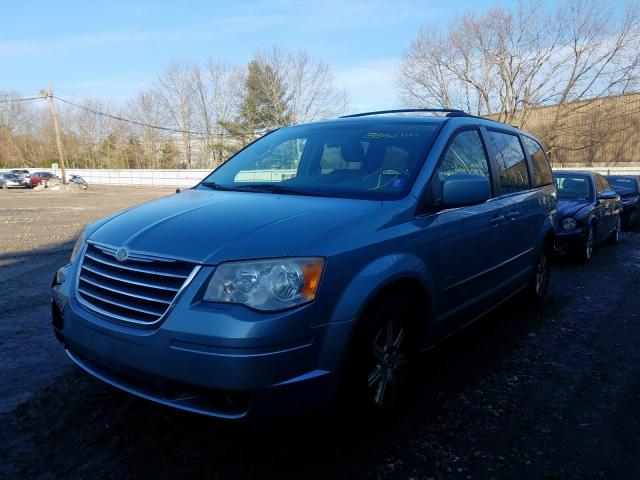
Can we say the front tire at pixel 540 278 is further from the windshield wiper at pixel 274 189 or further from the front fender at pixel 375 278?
the windshield wiper at pixel 274 189

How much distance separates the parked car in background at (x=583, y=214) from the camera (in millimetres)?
7848

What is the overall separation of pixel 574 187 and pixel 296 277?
8.47 m

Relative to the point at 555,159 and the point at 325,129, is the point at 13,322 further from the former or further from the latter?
the point at 555,159

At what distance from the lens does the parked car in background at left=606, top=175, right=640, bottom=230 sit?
1248 cm

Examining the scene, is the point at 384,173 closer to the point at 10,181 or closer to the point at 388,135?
the point at 388,135

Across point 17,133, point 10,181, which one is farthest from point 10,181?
point 17,133

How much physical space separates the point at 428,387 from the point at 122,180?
56547 millimetres

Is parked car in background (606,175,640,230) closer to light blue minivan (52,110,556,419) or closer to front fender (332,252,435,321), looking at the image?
light blue minivan (52,110,556,419)

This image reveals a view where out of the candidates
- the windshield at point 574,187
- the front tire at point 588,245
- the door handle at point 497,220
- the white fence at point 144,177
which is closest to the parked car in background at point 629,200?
the windshield at point 574,187

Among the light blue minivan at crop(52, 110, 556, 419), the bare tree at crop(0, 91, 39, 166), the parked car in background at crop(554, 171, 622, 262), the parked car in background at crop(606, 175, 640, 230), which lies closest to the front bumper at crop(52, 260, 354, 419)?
the light blue minivan at crop(52, 110, 556, 419)

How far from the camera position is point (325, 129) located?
3949mm

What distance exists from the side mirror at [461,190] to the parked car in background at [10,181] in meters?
47.6

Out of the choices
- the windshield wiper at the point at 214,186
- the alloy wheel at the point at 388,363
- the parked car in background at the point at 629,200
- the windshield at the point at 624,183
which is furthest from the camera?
the windshield at the point at 624,183

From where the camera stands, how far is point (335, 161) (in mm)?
3572
